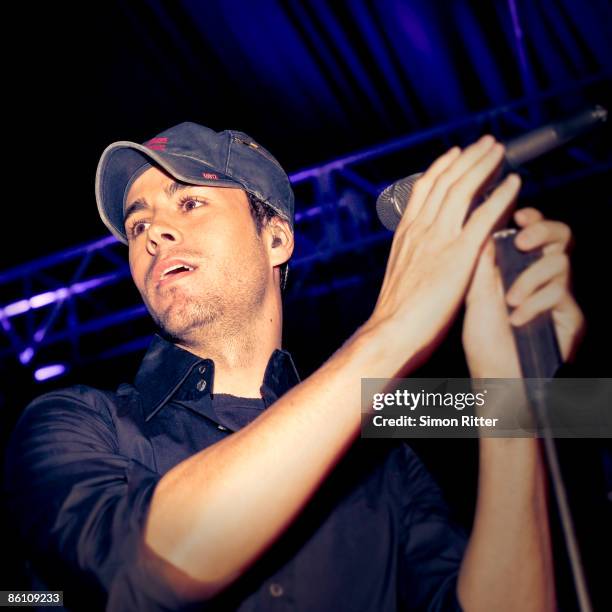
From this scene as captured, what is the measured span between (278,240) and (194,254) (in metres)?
0.50

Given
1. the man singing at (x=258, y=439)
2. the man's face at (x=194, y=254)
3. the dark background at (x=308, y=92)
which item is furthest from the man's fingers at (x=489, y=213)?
the dark background at (x=308, y=92)

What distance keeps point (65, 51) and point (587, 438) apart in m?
4.45

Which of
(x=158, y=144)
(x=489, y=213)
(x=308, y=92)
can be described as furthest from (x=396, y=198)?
(x=308, y=92)

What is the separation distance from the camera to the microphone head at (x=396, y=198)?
1.08m

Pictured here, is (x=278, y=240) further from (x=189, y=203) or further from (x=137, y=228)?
(x=137, y=228)

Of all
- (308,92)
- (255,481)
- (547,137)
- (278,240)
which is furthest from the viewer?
(308,92)

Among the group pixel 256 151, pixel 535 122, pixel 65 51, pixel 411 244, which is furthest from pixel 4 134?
pixel 411 244

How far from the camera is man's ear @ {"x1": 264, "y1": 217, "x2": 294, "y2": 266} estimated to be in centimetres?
200

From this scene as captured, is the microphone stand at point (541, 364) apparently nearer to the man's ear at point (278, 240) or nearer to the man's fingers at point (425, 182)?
the man's fingers at point (425, 182)

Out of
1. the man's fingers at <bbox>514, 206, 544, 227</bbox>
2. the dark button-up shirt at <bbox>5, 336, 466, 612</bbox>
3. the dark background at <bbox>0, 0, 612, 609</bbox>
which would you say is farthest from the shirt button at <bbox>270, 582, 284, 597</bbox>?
the dark background at <bbox>0, 0, 612, 609</bbox>

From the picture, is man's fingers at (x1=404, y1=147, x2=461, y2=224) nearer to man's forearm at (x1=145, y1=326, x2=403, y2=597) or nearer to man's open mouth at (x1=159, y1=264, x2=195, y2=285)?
man's forearm at (x1=145, y1=326, x2=403, y2=597)

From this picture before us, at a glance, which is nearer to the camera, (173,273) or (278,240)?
(173,273)

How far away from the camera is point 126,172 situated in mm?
1859

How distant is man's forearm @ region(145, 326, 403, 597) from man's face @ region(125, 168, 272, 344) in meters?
0.80
